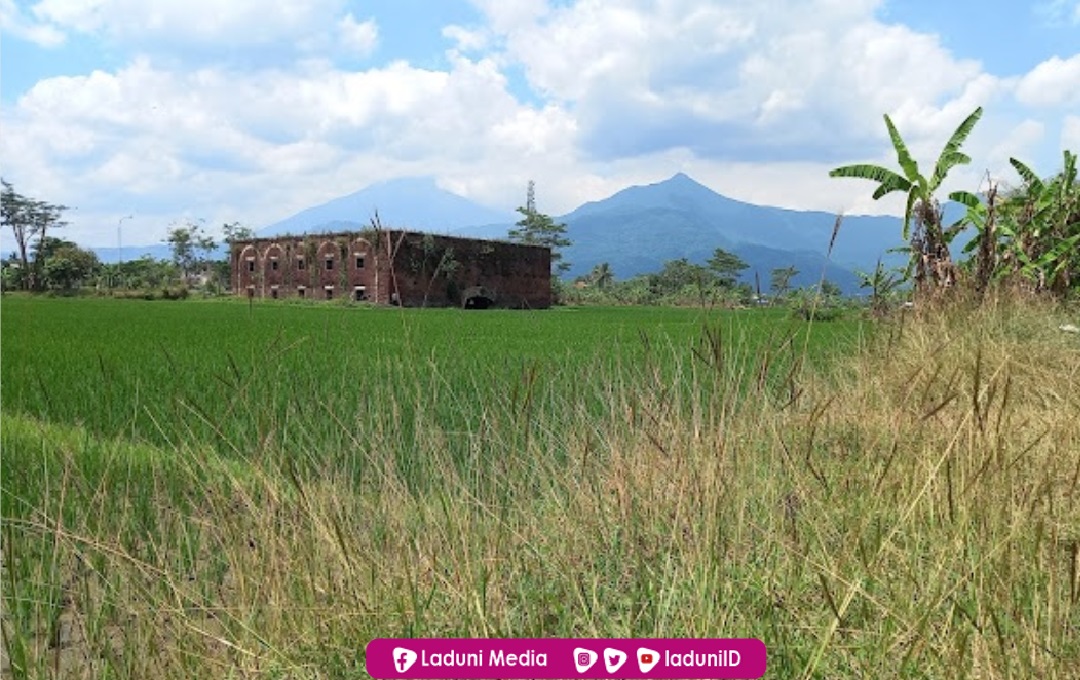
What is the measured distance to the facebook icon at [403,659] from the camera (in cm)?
162

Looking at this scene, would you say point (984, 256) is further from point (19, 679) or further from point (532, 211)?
point (532, 211)

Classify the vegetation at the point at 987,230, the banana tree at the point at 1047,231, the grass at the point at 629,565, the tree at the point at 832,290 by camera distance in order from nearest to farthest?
the grass at the point at 629,565 < the tree at the point at 832,290 < the vegetation at the point at 987,230 < the banana tree at the point at 1047,231

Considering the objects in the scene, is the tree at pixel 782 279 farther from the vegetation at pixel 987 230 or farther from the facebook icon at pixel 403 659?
the vegetation at pixel 987 230

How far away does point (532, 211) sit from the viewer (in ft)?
213

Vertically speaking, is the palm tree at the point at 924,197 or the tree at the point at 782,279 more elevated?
the palm tree at the point at 924,197

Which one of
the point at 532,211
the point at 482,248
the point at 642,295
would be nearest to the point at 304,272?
the point at 482,248

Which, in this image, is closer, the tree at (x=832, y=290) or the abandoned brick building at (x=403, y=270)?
the tree at (x=832, y=290)

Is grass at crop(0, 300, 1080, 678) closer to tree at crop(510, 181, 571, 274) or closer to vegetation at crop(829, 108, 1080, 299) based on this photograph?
vegetation at crop(829, 108, 1080, 299)

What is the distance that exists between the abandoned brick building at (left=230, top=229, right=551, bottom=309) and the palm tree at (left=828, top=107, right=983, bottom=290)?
87.9 feet

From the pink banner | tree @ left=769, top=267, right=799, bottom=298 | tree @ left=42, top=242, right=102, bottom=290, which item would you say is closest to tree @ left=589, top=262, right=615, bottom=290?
tree @ left=42, top=242, right=102, bottom=290

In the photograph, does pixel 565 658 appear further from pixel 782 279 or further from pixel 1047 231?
pixel 1047 231

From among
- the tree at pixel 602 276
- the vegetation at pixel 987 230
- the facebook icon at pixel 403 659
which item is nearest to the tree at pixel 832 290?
the facebook icon at pixel 403 659

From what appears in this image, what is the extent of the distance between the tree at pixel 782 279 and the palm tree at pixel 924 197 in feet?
22.0

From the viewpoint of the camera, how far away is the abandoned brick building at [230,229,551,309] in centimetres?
3769
